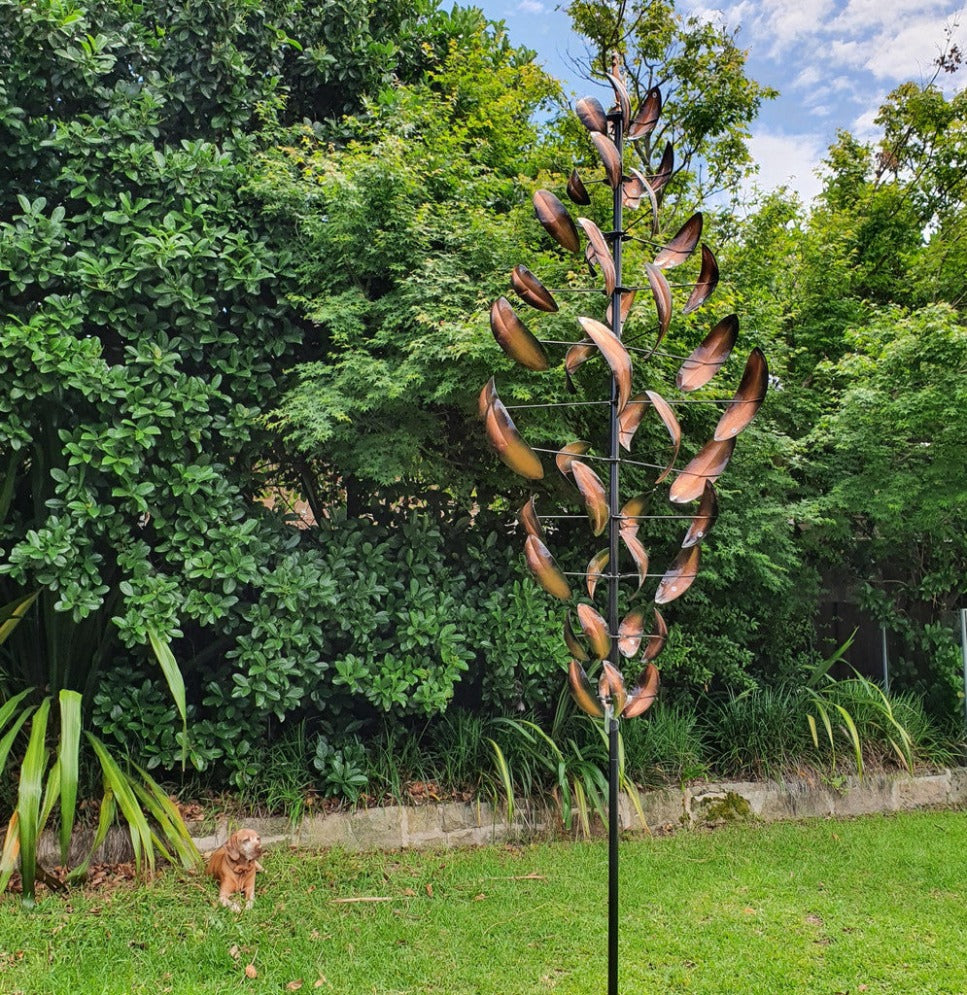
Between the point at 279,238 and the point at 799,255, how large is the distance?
4305mm

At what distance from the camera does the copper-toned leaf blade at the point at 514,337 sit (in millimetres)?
1855

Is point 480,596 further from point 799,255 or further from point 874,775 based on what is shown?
point 799,255

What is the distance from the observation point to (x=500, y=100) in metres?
4.42

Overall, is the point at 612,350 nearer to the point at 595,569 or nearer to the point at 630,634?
the point at 595,569

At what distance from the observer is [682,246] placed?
2.02 m

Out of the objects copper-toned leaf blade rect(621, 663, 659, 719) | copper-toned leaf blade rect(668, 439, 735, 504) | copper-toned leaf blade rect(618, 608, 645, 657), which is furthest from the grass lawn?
copper-toned leaf blade rect(668, 439, 735, 504)

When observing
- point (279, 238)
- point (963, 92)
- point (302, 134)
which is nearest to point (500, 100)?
point (302, 134)

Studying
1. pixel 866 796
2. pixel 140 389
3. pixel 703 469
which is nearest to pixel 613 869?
pixel 703 469

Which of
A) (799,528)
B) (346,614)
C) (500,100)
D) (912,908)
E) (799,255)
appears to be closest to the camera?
(912,908)

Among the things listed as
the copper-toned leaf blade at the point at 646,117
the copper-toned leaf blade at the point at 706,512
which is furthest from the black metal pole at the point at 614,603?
the copper-toned leaf blade at the point at 706,512

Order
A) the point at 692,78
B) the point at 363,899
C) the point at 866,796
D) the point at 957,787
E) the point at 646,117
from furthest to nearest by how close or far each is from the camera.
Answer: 1. the point at 692,78
2. the point at 957,787
3. the point at 866,796
4. the point at 363,899
5. the point at 646,117

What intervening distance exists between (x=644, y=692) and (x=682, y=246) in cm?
118

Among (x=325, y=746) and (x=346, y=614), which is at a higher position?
(x=346, y=614)

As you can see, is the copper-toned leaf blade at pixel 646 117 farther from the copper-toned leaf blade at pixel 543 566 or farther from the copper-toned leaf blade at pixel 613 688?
the copper-toned leaf blade at pixel 613 688
